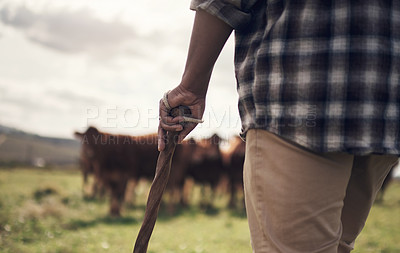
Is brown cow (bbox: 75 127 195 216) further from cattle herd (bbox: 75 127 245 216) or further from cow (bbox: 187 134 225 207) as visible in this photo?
cow (bbox: 187 134 225 207)

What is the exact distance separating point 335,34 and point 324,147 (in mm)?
324

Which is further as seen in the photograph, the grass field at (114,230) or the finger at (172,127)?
the grass field at (114,230)

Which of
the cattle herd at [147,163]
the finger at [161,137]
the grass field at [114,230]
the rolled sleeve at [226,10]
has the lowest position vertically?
the grass field at [114,230]

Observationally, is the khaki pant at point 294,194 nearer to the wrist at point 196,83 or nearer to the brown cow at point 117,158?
the wrist at point 196,83

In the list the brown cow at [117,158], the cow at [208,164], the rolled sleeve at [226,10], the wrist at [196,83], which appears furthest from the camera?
the cow at [208,164]

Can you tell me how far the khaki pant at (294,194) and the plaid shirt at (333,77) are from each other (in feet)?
0.16

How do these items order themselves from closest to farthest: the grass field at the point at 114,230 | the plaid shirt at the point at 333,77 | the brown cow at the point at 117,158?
the plaid shirt at the point at 333,77, the grass field at the point at 114,230, the brown cow at the point at 117,158

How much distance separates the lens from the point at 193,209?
10.3m

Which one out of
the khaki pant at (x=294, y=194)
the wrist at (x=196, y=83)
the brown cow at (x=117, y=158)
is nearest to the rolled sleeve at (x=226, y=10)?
the wrist at (x=196, y=83)

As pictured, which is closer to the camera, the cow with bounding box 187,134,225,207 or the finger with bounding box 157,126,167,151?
the finger with bounding box 157,126,167,151

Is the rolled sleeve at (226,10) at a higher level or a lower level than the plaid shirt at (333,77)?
higher

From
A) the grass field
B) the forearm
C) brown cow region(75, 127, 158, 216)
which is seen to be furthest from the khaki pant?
brown cow region(75, 127, 158, 216)

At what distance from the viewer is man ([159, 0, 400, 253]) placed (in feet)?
3.41

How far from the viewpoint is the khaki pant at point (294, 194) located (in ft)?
3.43
